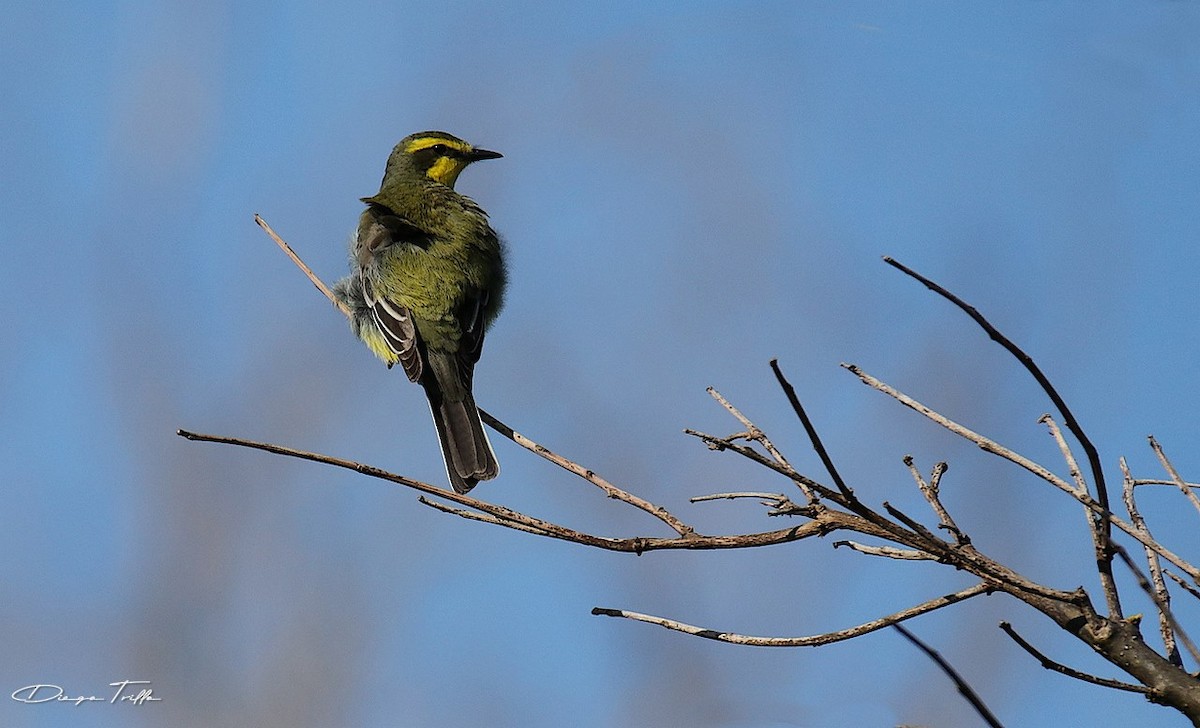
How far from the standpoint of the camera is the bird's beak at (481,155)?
6852mm

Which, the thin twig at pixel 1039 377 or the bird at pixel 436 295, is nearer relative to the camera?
the thin twig at pixel 1039 377

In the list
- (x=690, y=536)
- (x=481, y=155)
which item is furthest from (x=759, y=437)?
(x=481, y=155)

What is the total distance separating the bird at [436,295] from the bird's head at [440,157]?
26 centimetres

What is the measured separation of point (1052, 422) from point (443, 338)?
139 inches

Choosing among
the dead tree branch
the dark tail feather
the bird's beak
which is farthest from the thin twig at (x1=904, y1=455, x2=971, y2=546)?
the bird's beak

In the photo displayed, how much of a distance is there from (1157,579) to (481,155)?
5297 mm

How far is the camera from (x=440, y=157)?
22.7 ft

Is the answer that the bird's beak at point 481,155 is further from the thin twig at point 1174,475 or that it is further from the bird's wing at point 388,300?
the thin twig at point 1174,475

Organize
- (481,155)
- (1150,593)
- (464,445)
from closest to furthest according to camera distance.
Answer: (1150,593) → (464,445) → (481,155)

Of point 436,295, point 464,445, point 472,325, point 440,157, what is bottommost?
point 464,445

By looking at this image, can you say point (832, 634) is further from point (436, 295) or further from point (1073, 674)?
point (436, 295)

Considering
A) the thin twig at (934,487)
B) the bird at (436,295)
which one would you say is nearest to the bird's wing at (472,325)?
the bird at (436,295)

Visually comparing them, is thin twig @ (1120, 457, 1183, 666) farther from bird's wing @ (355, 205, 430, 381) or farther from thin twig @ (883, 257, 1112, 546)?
bird's wing @ (355, 205, 430, 381)

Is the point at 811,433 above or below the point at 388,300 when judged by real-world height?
below
